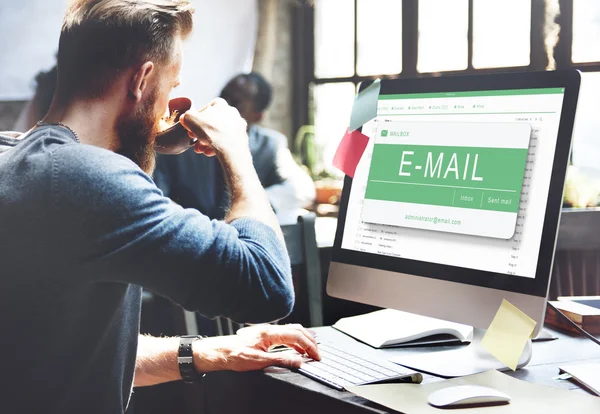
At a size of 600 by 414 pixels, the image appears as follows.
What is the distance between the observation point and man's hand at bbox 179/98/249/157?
1.21 meters

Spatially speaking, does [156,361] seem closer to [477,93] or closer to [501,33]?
[477,93]

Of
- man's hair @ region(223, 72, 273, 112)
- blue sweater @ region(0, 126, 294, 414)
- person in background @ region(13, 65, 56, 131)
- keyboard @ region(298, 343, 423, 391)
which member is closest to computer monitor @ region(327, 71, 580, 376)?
keyboard @ region(298, 343, 423, 391)


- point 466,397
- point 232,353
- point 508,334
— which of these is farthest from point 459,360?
point 232,353

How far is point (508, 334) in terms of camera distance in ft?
3.28

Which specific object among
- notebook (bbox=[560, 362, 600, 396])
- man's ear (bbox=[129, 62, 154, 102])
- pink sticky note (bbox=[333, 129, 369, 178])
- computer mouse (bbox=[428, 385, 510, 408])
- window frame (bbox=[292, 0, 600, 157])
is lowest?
notebook (bbox=[560, 362, 600, 396])

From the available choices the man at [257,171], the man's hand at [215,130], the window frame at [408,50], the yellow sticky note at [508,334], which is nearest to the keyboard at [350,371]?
the yellow sticky note at [508,334]

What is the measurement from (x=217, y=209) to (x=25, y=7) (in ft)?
7.16

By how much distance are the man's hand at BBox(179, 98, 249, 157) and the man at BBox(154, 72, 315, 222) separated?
5.23 ft

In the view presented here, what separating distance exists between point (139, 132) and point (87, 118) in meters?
0.10

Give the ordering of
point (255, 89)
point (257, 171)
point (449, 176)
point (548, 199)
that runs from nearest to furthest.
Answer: point (548, 199), point (449, 176), point (257, 171), point (255, 89)

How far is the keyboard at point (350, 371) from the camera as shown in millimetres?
984

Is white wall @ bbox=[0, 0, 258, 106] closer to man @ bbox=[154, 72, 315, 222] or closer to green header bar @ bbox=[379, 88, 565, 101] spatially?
man @ bbox=[154, 72, 315, 222]

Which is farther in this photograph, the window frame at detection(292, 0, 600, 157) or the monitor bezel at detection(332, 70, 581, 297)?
the window frame at detection(292, 0, 600, 157)

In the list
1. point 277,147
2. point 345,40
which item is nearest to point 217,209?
point 277,147
